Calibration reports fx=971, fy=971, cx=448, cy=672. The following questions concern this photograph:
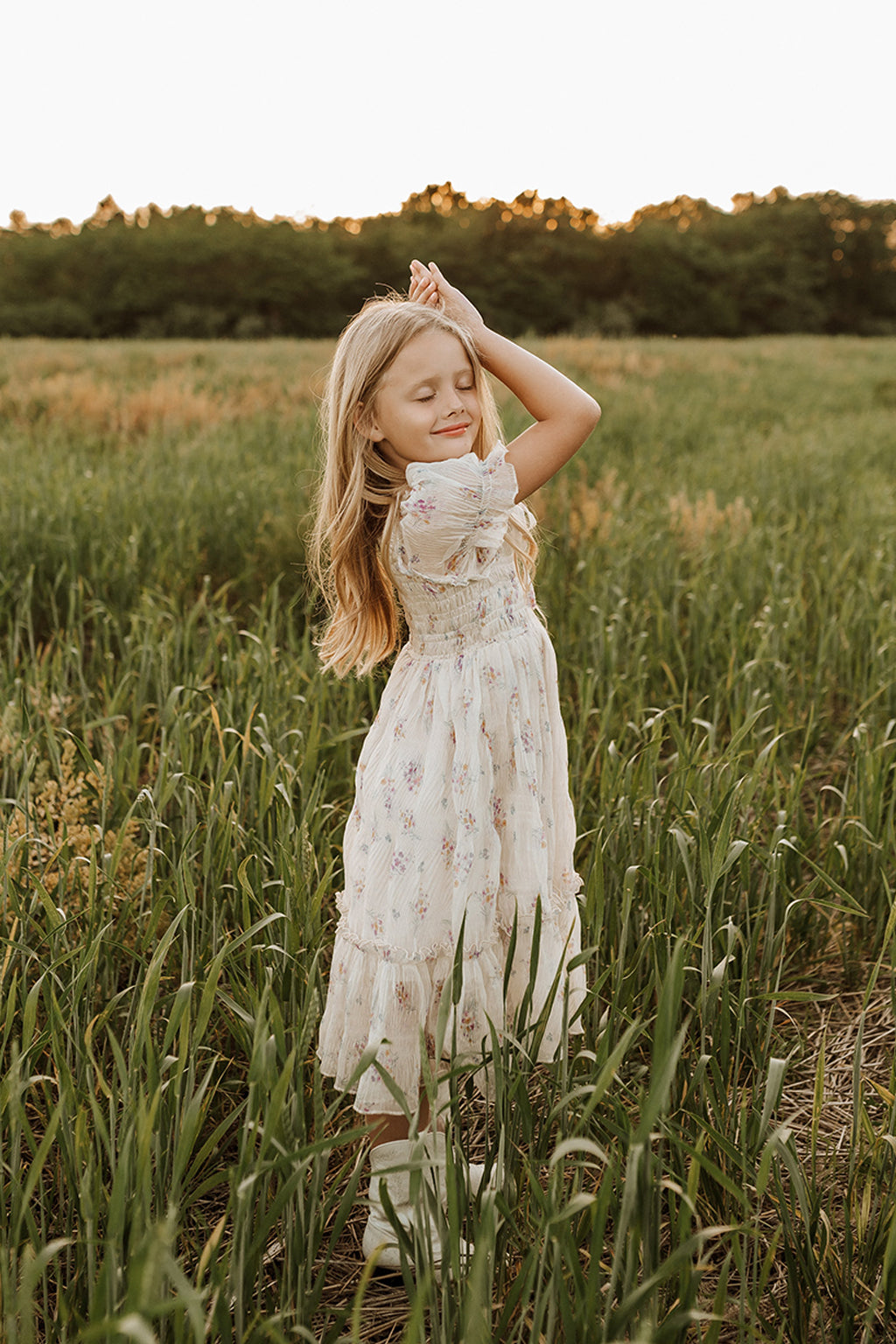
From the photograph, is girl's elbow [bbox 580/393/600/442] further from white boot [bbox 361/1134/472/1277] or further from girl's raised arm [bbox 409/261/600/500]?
white boot [bbox 361/1134/472/1277]

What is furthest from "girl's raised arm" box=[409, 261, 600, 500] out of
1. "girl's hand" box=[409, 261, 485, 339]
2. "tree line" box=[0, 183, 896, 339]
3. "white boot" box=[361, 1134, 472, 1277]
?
"tree line" box=[0, 183, 896, 339]

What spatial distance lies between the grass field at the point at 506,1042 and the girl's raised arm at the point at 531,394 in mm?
625

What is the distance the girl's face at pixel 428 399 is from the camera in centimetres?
143

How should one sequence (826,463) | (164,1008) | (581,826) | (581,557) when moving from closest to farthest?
(164,1008) < (581,826) < (581,557) < (826,463)

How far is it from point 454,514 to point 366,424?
24cm

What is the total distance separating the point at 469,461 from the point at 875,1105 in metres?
1.27

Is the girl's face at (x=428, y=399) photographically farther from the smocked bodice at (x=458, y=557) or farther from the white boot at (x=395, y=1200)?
the white boot at (x=395, y=1200)

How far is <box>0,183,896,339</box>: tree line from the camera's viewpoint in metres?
34.8

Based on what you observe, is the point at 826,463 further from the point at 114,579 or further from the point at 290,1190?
the point at 290,1190

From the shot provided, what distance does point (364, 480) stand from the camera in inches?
59.9

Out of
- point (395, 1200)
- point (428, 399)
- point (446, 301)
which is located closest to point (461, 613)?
point (428, 399)

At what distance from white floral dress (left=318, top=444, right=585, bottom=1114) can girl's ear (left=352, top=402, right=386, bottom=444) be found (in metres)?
0.11

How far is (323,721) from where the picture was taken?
105 inches

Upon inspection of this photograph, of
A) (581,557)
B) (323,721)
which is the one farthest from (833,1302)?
(581,557)
